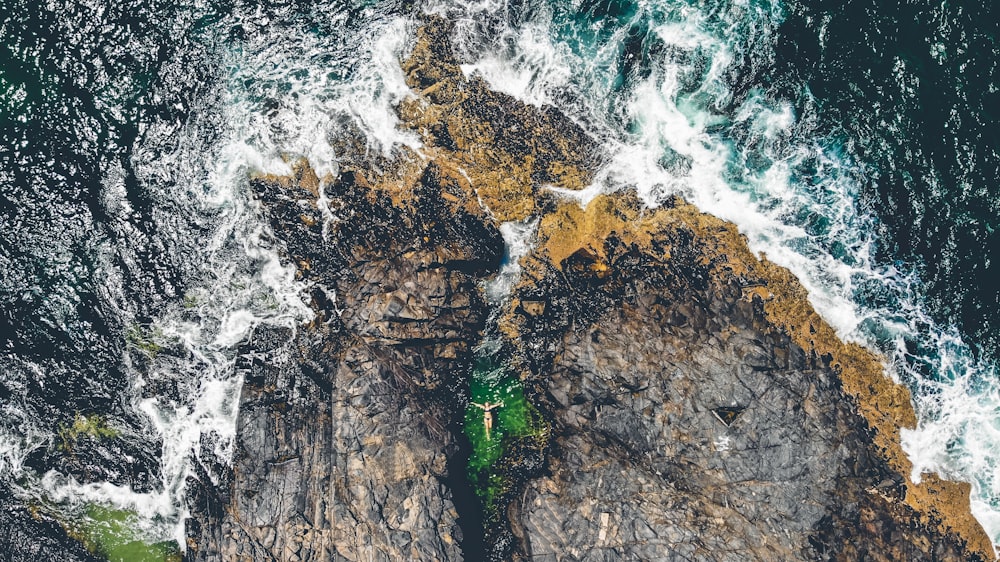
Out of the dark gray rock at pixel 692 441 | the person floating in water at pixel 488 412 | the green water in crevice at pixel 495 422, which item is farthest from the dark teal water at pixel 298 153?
the person floating in water at pixel 488 412

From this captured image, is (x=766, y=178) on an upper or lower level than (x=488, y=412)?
upper

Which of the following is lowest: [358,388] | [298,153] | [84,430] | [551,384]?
[84,430]

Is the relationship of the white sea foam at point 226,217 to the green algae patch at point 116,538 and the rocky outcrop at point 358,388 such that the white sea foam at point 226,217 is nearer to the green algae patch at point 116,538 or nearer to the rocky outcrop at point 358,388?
the green algae patch at point 116,538

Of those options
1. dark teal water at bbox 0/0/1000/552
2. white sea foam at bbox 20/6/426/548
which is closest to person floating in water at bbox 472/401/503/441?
white sea foam at bbox 20/6/426/548

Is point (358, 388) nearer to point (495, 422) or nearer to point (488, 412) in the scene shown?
point (488, 412)

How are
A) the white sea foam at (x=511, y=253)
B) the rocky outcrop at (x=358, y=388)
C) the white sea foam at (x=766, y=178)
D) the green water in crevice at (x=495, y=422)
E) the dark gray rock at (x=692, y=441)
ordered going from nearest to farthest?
the dark gray rock at (x=692, y=441), the rocky outcrop at (x=358, y=388), the white sea foam at (x=766, y=178), the green water in crevice at (x=495, y=422), the white sea foam at (x=511, y=253)

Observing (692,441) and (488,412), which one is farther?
(488,412)

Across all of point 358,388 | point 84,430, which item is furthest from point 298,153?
point 84,430
